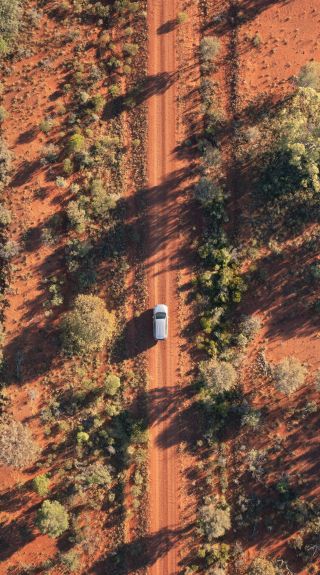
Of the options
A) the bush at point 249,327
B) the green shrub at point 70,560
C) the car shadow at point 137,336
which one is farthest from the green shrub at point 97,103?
the green shrub at point 70,560

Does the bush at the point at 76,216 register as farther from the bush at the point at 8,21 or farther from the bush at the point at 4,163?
the bush at the point at 8,21

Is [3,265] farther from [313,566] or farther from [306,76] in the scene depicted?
[313,566]

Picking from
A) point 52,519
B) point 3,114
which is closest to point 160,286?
point 3,114

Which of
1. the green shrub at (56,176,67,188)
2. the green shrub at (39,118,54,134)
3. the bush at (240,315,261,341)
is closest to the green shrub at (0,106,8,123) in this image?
the green shrub at (39,118,54,134)

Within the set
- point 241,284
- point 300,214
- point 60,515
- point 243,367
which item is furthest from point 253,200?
point 60,515

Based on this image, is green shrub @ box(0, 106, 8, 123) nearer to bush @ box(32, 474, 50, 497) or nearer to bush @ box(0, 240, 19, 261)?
bush @ box(0, 240, 19, 261)
